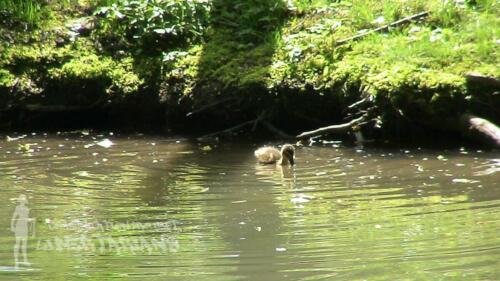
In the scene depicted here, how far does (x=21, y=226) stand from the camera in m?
6.91

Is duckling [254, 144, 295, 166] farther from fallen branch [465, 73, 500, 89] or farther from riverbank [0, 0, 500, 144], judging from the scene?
fallen branch [465, 73, 500, 89]

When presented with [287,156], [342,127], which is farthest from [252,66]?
[287,156]

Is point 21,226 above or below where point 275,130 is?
below

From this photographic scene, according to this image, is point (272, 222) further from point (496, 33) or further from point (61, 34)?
point (61, 34)

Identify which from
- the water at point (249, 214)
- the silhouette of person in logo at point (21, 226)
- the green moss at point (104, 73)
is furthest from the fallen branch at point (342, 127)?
the silhouette of person in logo at point (21, 226)

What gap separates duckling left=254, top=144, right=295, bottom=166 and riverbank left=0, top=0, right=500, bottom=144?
1.55 meters

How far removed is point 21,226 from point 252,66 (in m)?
6.16

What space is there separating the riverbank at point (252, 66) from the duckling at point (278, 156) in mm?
1550

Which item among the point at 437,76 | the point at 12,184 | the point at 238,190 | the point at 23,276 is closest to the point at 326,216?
the point at 238,190

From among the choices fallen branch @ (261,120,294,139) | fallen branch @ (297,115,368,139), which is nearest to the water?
fallen branch @ (297,115,368,139)

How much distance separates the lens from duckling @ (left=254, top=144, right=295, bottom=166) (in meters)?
10.0

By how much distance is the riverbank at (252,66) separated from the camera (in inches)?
436

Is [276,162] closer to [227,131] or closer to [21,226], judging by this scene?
[227,131]

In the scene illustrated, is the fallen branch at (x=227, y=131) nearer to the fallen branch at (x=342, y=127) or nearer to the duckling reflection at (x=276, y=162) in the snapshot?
the fallen branch at (x=342, y=127)
